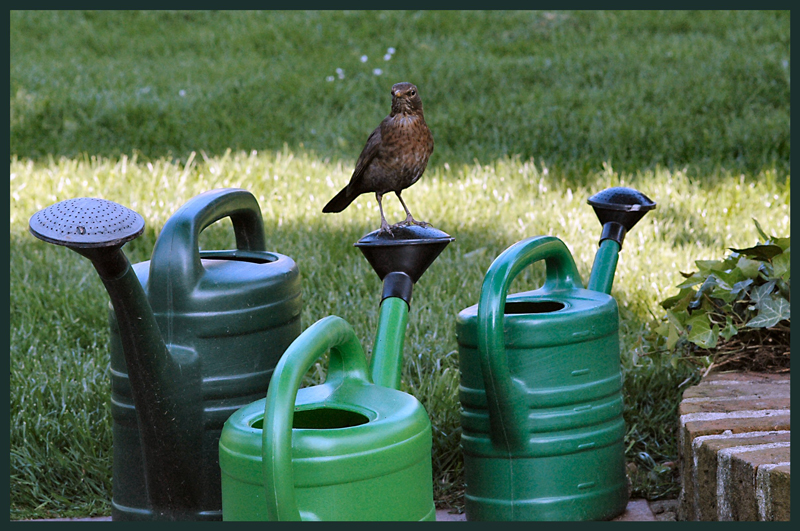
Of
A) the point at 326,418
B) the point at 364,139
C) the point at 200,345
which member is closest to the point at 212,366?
the point at 200,345

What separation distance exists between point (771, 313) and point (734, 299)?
0.52ft

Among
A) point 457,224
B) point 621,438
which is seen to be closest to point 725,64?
point 457,224

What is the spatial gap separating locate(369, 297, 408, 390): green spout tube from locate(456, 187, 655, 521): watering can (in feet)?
0.58

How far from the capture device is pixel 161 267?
1.79 m

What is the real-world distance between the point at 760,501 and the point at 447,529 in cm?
63

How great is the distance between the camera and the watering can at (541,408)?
192cm

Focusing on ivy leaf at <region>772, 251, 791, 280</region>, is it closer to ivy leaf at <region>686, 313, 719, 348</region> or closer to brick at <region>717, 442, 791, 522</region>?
ivy leaf at <region>686, 313, 719, 348</region>

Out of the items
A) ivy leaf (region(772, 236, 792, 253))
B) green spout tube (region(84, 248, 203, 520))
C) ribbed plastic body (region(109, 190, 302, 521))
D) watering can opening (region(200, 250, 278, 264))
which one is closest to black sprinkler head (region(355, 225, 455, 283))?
ribbed plastic body (region(109, 190, 302, 521))

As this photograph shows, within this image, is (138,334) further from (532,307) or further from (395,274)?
(532,307)

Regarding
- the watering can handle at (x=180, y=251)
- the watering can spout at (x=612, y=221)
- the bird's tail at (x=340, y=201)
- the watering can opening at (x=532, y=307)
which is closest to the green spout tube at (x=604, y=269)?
the watering can spout at (x=612, y=221)

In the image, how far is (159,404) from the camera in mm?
1735

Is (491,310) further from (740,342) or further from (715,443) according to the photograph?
(740,342)

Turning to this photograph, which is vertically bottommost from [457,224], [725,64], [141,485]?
[141,485]

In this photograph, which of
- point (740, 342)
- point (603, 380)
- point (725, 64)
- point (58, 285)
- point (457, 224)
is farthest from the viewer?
point (725, 64)
